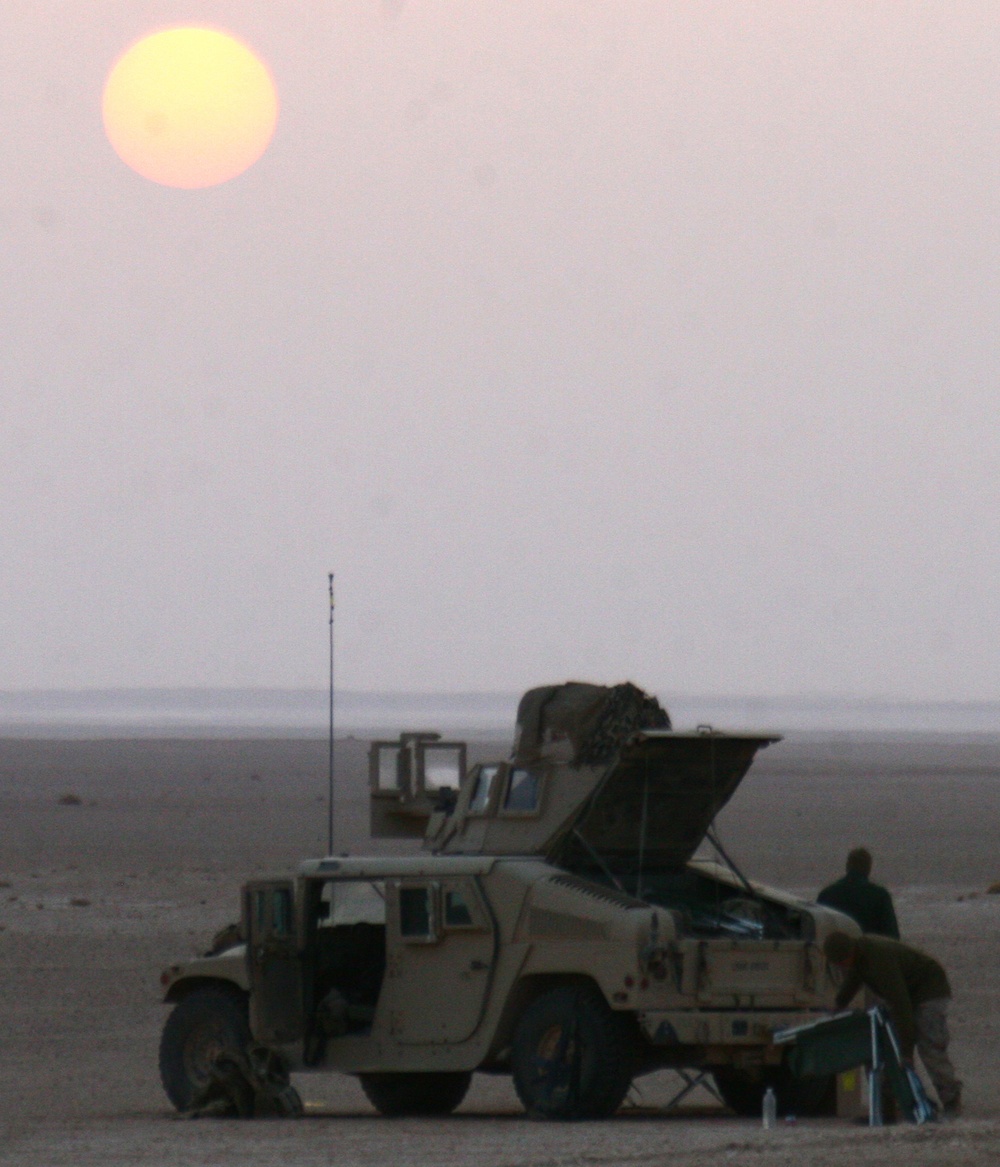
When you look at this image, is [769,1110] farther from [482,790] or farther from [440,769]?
[440,769]

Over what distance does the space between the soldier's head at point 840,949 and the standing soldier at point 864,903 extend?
1.99 m

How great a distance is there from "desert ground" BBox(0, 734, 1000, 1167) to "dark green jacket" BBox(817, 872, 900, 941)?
52.4 inches

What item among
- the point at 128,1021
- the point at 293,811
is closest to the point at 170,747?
the point at 293,811

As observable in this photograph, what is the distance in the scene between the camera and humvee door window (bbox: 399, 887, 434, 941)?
48.1ft

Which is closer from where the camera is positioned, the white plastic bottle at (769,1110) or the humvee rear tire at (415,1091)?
the white plastic bottle at (769,1110)

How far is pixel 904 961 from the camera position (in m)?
13.3

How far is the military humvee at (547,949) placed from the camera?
13.9m

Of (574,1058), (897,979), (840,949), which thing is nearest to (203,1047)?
(574,1058)

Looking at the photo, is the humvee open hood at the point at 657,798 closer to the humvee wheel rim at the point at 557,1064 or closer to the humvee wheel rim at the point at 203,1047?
the humvee wheel rim at the point at 557,1064

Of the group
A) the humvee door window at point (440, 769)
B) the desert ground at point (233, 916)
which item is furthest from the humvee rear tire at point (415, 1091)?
the humvee door window at point (440, 769)

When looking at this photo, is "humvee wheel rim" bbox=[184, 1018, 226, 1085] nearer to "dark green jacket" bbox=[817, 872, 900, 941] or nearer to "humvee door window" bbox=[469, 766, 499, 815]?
"humvee door window" bbox=[469, 766, 499, 815]

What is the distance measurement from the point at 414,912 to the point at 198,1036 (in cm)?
195

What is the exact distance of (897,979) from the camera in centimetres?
1313

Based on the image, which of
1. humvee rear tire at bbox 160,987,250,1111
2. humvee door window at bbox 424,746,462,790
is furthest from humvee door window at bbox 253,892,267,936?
humvee door window at bbox 424,746,462,790
